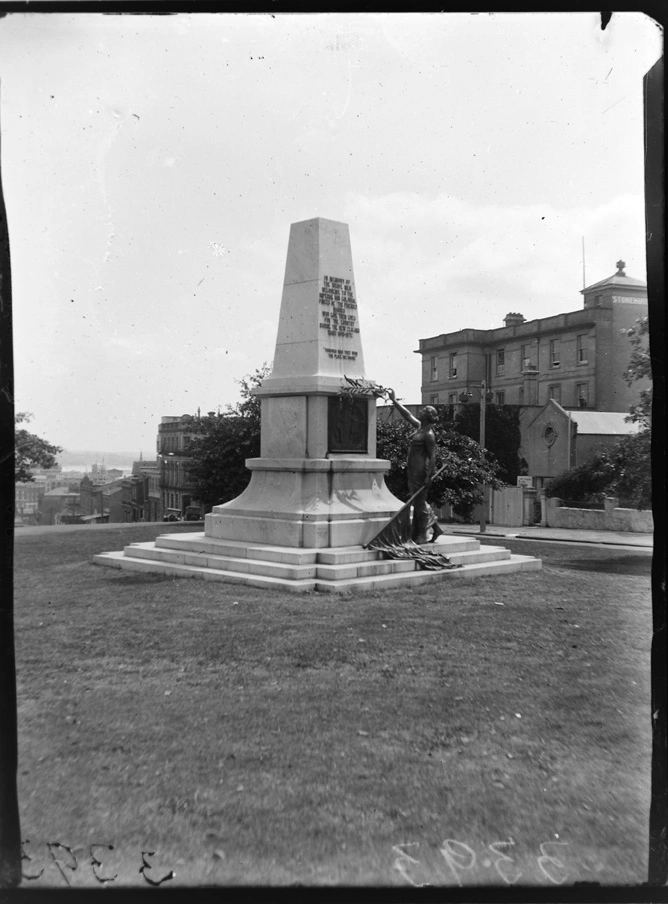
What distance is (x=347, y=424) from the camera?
12.7 metres

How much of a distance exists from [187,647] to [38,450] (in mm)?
6320

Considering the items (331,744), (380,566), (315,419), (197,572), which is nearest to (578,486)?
(315,419)

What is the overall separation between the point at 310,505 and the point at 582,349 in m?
33.2

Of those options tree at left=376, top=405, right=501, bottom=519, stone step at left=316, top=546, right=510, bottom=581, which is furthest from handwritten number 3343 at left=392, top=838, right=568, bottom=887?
tree at left=376, top=405, right=501, bottom=519

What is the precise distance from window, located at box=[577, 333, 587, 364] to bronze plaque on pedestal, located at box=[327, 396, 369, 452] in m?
31.2

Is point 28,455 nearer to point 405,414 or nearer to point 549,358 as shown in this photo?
point 405,414

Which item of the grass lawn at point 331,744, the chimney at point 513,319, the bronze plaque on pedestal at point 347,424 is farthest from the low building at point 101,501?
the chimney at point 513,319

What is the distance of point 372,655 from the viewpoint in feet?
21.3

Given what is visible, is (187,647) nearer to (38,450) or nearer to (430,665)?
(430,665)

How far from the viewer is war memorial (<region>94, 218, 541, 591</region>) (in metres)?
11.6

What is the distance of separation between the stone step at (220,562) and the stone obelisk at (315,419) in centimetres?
81

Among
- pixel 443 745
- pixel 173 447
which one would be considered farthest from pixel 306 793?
pixel 173 447

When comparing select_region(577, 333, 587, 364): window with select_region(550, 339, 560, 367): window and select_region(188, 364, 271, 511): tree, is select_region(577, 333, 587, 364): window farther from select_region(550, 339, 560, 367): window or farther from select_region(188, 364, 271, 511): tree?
select_region(188, 364, 271, 511): tree

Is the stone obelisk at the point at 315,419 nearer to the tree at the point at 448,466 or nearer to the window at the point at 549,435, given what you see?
the tree at the point at 448,466
